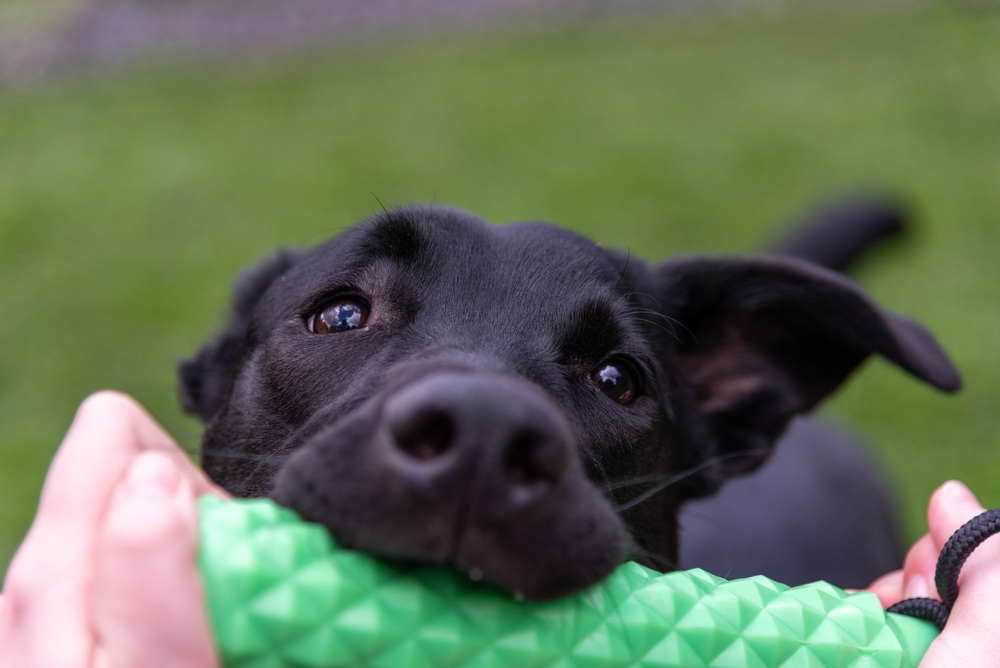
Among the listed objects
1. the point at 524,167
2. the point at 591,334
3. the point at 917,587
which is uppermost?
the point at 591,334

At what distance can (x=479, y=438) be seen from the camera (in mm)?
1421

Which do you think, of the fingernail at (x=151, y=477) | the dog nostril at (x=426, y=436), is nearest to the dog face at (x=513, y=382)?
the dog nostril at (x=426, y=436)

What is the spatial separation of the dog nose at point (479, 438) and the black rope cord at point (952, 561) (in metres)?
0.87

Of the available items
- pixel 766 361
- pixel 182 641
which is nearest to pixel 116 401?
pixel 182 641

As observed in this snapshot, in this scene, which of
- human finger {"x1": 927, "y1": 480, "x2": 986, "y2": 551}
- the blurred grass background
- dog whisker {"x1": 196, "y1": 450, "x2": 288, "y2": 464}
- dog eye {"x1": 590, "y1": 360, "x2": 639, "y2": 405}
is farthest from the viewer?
the blurred grass background

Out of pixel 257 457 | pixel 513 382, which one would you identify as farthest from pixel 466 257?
pixel 513 382

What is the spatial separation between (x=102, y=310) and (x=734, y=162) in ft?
19.4

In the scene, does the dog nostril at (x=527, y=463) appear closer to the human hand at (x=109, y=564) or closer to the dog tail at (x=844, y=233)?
the human hand at (x=109, y=564)

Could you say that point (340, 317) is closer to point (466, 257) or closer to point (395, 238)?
point (395, 238)

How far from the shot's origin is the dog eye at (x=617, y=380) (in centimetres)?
239

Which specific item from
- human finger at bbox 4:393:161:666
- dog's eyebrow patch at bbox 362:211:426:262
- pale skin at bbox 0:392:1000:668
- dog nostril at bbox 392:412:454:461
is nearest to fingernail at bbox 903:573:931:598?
pale skin at bbox 0:392:1000:668

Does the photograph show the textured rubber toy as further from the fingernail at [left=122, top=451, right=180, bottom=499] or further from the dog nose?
the dog nose

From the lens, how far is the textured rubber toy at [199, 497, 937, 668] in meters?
1.36

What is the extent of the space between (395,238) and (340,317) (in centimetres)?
26
